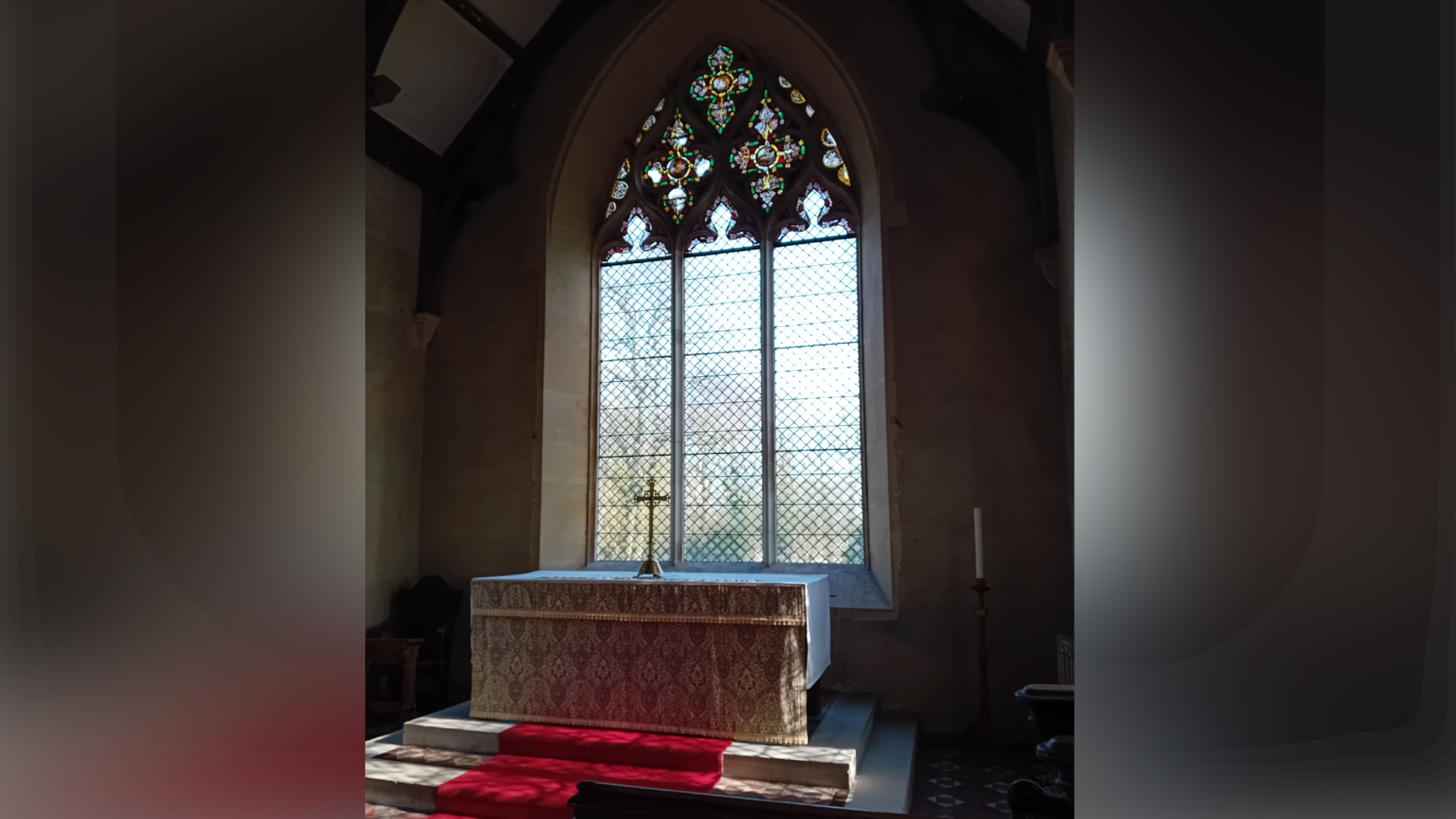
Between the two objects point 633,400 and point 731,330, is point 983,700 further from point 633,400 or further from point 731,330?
point 633,400

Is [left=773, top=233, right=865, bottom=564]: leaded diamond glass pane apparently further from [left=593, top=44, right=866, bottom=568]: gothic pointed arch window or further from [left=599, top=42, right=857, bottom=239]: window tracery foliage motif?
[left=599, top=42, right=857, bottom=239]: window tracery foliage motif

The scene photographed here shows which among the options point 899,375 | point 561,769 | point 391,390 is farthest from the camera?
point 391,390

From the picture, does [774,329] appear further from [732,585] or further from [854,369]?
[732,585]

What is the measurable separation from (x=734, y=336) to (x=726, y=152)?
1.37 m

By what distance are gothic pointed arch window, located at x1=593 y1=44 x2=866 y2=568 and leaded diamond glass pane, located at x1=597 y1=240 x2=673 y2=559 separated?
0.03 ft

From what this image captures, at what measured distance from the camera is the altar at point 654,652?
3.93m

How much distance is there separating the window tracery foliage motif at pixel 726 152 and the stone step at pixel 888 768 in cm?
331

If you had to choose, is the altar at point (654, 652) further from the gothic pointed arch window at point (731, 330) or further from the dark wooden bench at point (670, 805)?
the dark wooden bench at point (670, 805)

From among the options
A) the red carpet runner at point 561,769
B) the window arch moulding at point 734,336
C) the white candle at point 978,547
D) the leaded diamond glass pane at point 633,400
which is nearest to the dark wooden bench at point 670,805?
the red carpet runner at point 561,769

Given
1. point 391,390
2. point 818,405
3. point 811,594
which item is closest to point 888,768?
point 811,594

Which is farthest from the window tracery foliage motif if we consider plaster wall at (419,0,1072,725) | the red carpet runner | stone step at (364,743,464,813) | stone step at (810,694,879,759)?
stone step at (364,743,464,813)

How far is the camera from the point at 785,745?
3840 millimetres
